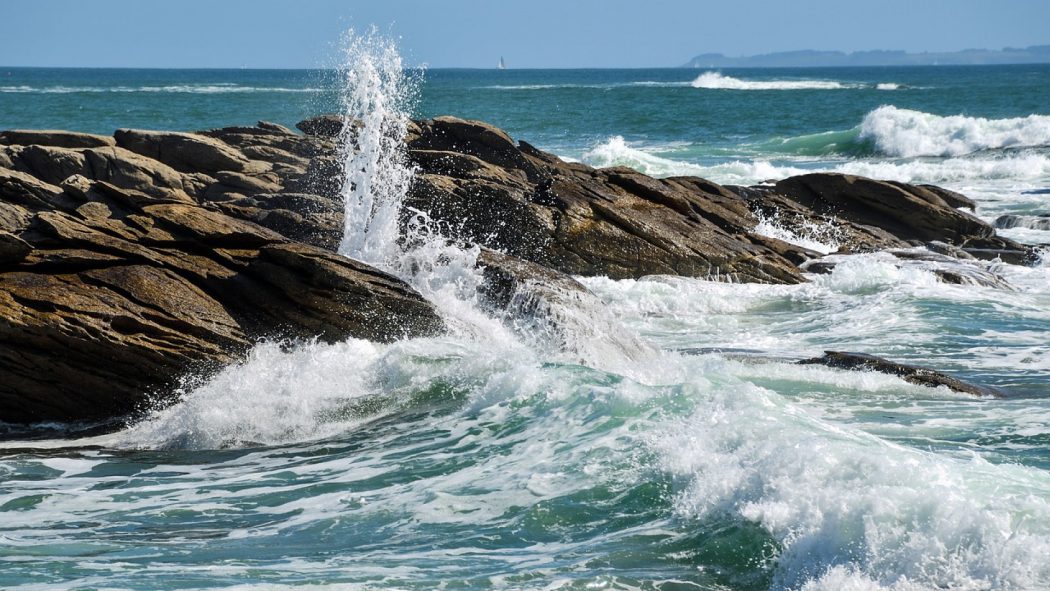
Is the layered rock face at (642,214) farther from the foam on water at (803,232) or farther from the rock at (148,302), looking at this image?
the rock at (148,302)

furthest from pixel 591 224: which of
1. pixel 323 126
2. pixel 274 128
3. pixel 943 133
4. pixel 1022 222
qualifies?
pixel 943 133

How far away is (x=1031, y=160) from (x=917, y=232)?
14926 mm

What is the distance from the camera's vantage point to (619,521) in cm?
684

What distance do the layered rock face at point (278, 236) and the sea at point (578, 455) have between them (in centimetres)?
37

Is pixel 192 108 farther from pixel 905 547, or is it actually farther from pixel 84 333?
pixel 905 547

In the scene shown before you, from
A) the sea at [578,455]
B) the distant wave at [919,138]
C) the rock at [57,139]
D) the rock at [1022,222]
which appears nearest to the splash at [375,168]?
the sea at [578,455]

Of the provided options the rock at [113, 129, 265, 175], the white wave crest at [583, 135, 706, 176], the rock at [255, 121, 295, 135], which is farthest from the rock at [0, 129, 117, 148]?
the white wave crest at [583, 135, 706, 176]

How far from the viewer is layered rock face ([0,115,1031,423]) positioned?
31.0ft

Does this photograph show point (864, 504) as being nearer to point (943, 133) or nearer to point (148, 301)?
point (148, 301)

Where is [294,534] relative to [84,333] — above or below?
below

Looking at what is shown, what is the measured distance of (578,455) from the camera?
796 cm

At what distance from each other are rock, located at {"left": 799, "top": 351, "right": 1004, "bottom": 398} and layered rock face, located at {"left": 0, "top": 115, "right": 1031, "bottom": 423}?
280 centimetres

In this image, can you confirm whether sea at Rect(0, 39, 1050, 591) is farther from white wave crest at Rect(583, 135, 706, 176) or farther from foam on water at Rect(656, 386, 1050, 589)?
white wave crest at Rect(583, 135, 706, 176)

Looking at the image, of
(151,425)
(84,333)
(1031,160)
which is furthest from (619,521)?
(1031,160)
